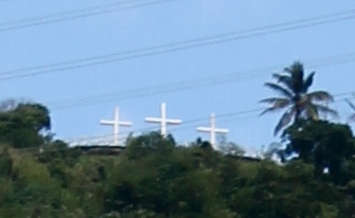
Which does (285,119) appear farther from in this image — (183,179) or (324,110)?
(183,179)

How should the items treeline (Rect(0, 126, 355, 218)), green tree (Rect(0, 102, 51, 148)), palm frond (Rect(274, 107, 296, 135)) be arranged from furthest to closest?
palm frond (Rect(274, 107, 296, 135)) < green tree (Rect(0, 102, 51, 148)) < treeline (Rect(0, 126, 355, 218))

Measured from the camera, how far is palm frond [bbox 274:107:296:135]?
241 feet

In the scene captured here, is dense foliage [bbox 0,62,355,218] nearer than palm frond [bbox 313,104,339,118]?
Yes

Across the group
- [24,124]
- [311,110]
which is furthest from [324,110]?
[24,124]

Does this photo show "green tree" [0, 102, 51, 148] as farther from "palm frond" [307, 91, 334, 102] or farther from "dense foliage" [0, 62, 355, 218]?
"palm frond" [307, 91, 334, 102]

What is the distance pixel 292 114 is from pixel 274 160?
61.3 ft

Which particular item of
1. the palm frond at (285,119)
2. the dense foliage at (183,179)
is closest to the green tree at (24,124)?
the dense foliage at (183,179)

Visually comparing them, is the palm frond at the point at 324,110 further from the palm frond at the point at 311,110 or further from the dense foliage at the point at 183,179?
the dense foliage at the point at 183,179

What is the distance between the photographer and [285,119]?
74750 mm

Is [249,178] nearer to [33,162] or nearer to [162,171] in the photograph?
[162,171]

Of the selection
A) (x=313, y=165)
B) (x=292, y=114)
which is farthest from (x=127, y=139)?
(x=292, y=114)

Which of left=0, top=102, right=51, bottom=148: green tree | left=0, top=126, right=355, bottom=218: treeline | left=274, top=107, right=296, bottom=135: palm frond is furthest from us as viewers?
left=274, top=107, right=296, bottom=135: palm frond

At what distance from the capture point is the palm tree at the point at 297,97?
75188mm

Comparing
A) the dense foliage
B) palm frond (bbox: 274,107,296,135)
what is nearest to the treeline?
the dense foliage
